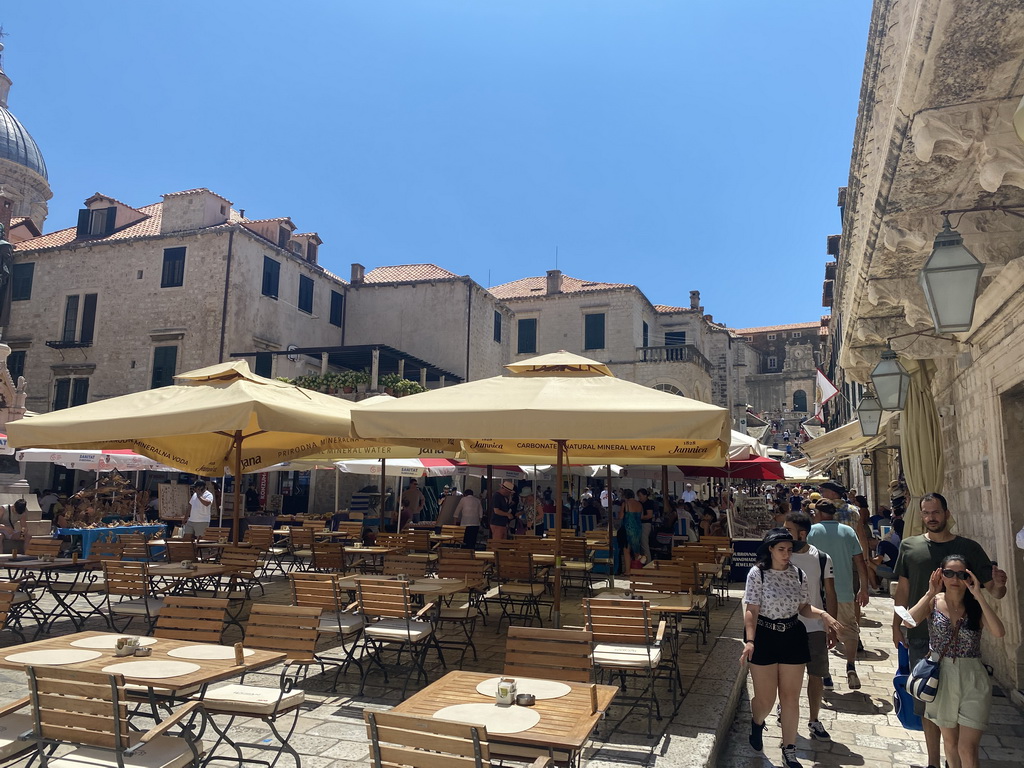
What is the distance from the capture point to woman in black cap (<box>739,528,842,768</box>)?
461cm

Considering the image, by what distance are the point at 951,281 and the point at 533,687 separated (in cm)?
345

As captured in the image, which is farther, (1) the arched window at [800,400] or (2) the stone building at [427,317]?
(1) the arched window at [800,400]

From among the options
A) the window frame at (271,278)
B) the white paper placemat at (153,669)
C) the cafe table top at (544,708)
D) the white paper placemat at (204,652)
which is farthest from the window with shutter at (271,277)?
the cafe table top at (544,708)

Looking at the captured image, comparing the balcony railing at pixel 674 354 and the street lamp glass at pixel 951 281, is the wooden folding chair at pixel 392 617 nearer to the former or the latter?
the street lamp glass at pixel 951 281

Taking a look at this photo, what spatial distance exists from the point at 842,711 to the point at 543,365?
3779 millimetres

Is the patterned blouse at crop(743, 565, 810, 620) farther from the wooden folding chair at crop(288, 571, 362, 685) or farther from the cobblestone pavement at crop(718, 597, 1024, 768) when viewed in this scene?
the wooden folding chair at crop(288, 571, 362, 685)

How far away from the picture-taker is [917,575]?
4711 millimetres

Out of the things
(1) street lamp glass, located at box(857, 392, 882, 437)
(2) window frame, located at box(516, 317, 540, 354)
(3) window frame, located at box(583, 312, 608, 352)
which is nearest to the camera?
(1) street lamp glass, located at box(857, 392, 882, 437)

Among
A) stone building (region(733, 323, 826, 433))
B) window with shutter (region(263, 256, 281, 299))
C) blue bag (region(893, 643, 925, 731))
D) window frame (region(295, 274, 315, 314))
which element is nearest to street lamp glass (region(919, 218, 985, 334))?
blue bag (region(893, 643, 925, 731))

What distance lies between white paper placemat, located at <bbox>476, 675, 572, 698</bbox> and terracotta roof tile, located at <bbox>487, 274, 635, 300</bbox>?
35228 millimetres

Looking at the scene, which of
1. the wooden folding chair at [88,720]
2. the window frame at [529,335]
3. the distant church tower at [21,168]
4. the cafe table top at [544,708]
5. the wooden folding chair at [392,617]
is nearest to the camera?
the cafe table top at [544,708]

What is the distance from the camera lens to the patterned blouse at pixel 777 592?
15.1 feet

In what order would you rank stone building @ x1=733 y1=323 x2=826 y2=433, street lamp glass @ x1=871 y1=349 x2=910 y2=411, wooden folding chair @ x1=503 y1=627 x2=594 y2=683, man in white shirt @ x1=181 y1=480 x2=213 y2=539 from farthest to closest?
stone building @ x1=733 y1=323 x2=826 y2=433 → man in white shirt @ x1=181 y1=480 x2=213 y2=539 → street lamp glass @ x1=871 y1=349 x2=910 y2=411 → wooden folding chair @ x1=503 y1=627 x2=594 y2=683

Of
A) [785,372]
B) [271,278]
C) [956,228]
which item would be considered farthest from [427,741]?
[785,372]
